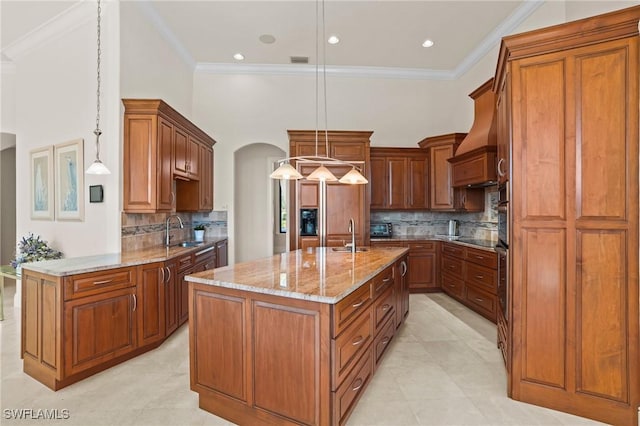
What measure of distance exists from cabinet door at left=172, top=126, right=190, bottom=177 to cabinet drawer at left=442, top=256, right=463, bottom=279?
417 cm

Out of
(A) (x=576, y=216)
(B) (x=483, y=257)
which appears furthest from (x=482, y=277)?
(A) (x=576, y=216)

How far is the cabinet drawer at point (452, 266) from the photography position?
4.64 meters

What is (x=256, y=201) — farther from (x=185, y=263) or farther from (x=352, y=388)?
(x=352, y=388)

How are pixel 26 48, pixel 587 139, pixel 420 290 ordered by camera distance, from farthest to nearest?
pixel 420 290 → pixel 26 48 → pixel 587 139

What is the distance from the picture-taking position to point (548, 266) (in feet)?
7.02

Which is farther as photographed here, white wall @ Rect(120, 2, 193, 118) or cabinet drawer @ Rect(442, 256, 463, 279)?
cabinet drawer @ Rect(442, 256, 463, 279)

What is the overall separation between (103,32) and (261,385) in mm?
3953

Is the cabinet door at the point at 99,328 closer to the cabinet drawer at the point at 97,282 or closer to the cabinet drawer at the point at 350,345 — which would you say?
the cabinet drawer at the point at 97,282

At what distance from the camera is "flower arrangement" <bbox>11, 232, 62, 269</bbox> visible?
11.6ft

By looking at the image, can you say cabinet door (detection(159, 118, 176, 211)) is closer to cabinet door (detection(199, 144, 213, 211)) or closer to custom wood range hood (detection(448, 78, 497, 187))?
cabinet door (detection(199, 144, 213, 211))

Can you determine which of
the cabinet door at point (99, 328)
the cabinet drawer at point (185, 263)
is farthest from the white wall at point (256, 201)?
the cabinet door at point (99, 328)

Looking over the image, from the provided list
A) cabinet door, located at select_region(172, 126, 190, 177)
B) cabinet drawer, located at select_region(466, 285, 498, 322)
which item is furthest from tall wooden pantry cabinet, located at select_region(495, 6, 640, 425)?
cabinet door, located at select_region(172, 126, 190, 177)

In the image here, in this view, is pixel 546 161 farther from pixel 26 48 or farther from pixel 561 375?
pixel 26 48

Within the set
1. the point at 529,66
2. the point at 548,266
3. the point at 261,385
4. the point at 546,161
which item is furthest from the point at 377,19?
the point at 261,385
